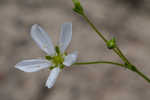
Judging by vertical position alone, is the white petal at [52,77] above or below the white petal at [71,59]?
below

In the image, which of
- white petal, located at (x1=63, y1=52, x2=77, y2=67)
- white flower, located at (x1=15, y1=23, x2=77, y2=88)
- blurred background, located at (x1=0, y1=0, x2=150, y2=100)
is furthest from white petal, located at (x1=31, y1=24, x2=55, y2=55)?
blurred background, located at (x1=0, y1=0, x2=150, y2=100)

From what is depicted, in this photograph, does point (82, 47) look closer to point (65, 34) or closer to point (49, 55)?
point (49, 55)

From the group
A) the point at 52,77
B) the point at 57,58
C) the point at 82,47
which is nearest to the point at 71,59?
the point at 52,77

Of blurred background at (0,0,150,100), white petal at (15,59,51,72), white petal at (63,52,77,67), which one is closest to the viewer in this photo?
white petal at (63,52,77,67)

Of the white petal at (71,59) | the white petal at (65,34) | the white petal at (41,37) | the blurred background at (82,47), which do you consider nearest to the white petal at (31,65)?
the white petal at (41,37)

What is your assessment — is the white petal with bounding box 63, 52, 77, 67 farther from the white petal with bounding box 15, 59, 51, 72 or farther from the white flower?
the white petal with bounding box 15, 59, 51, 72

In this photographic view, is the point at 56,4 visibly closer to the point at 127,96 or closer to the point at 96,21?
the point at 96,21

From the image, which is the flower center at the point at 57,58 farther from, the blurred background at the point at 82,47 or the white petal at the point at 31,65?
the blurred background at the point at 82,47

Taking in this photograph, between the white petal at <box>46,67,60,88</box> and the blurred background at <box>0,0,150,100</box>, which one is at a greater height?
the blurred background at <box>0,0,150,100</box>
